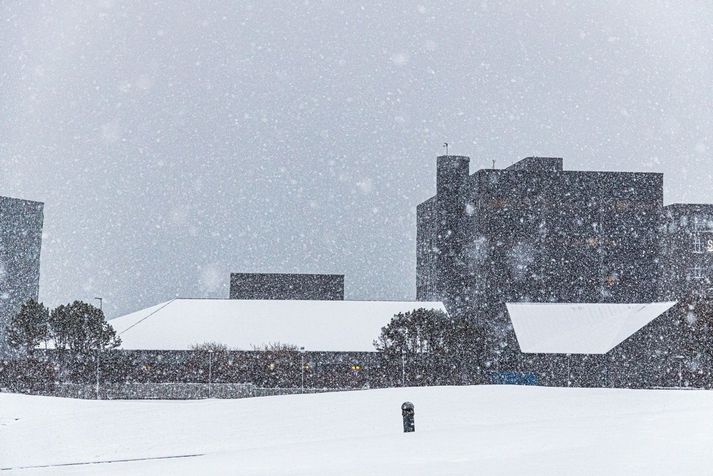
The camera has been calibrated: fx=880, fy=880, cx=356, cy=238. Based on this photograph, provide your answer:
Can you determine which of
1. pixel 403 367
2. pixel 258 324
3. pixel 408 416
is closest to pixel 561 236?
pixel 403 367

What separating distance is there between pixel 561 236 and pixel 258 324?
120ft

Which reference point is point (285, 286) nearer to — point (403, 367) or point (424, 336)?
point (424, 336)

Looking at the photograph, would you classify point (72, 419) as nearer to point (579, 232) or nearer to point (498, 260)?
point (498, 260)

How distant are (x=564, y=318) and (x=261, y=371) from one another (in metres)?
25.0

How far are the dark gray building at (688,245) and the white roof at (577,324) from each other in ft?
203

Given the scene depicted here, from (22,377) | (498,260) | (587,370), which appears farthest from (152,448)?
(498,260)

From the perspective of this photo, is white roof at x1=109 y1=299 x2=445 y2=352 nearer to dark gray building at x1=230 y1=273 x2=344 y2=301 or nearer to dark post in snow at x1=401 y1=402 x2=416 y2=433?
dark gray building at x1=230 y1=273 x2=344 y2=301

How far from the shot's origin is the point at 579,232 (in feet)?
301

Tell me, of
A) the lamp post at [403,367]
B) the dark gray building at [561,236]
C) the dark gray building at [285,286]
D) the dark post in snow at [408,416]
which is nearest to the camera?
the dark post in snow at [408,416]

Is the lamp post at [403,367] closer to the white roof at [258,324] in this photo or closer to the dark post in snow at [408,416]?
the white roof at [258,324]

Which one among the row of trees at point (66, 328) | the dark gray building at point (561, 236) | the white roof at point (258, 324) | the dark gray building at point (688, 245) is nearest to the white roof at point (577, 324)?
the white roof at point (258, 324)

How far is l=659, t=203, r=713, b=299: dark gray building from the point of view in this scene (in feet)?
422

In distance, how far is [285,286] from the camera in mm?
107938

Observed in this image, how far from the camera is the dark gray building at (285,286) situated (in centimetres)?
10756
